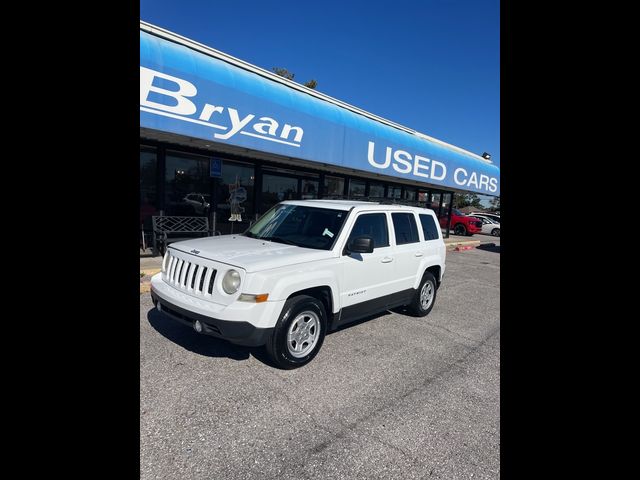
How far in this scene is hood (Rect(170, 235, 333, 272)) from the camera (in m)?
3.68

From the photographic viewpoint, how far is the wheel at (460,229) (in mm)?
25206

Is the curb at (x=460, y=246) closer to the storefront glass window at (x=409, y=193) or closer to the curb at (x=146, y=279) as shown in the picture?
the storefront glass window at (x=409, y=193)

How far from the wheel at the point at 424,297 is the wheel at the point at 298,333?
2202mm

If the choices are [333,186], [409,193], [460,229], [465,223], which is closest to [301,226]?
[333,186]

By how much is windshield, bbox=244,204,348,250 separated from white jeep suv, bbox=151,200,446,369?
14 mm

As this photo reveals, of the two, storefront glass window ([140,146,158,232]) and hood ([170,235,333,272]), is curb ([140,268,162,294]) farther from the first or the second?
storefront glass window ([140,146,158,232])

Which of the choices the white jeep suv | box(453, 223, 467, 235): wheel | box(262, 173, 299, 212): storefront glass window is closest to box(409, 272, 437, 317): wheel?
the white jeep suv

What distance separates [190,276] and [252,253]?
0.68 meters

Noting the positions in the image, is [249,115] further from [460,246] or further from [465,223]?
[465,223]

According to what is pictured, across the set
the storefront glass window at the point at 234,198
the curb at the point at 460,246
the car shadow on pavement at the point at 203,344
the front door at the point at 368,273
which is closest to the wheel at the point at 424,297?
the front door at the point at 368,273

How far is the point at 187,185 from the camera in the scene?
10.8 m

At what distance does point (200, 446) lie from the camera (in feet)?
8.58
